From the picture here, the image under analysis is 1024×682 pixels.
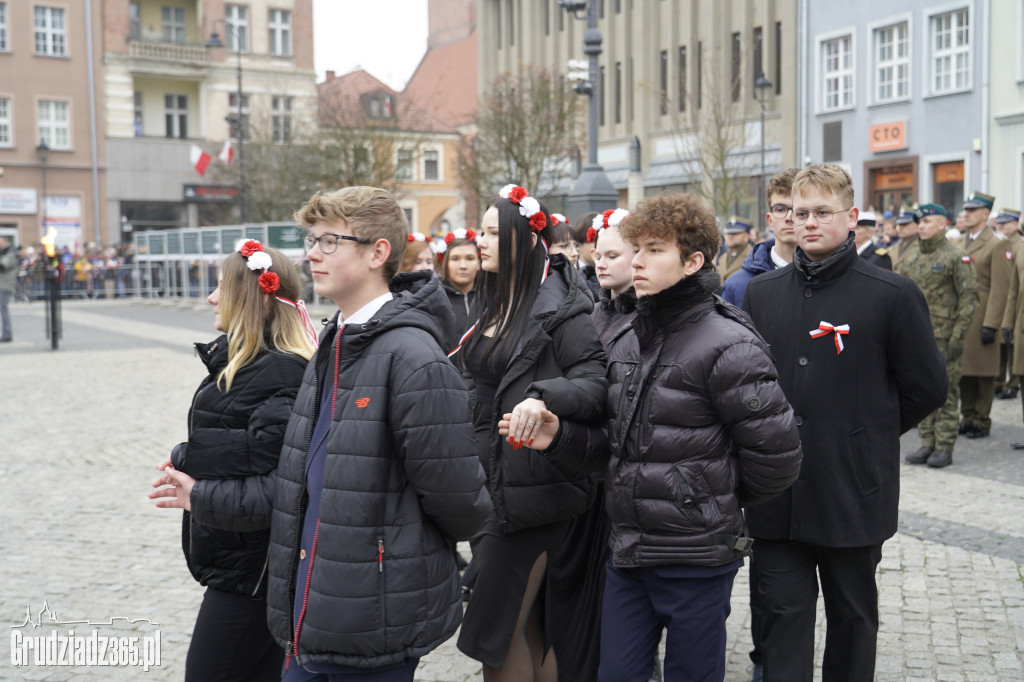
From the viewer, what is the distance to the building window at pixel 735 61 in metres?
35.5

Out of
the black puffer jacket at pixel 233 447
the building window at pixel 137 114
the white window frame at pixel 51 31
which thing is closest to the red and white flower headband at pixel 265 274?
the black puffer jacket at pixel 233 447

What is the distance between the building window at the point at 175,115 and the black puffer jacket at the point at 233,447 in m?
50.7

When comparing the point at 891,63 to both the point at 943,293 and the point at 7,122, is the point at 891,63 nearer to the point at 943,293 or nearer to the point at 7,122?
the point at 943,293

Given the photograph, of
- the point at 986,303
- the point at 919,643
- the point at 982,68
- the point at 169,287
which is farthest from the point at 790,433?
the point at 169,287

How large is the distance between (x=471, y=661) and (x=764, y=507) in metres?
1.79

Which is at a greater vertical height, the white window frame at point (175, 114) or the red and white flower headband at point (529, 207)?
the white window frame at point (175, 114)

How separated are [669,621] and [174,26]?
2105 inches

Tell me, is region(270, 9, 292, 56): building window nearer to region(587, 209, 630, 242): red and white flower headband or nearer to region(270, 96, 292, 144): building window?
region(270, 96, 292, 144): building window

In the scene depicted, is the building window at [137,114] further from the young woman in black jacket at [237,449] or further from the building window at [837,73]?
the young woman in black jacket at [237,449]

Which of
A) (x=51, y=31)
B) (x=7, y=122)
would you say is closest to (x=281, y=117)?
(x=51, y=31)

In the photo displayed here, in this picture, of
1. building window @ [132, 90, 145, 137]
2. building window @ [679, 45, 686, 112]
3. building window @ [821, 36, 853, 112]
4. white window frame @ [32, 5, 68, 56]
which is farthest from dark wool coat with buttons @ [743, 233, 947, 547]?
building window @ [132, 90, 145, 137]

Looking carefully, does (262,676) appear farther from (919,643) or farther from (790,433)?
(919,643)

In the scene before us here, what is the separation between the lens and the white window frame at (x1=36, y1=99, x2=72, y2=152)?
1852 inches

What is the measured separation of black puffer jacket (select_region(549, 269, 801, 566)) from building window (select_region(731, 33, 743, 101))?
3360cm
